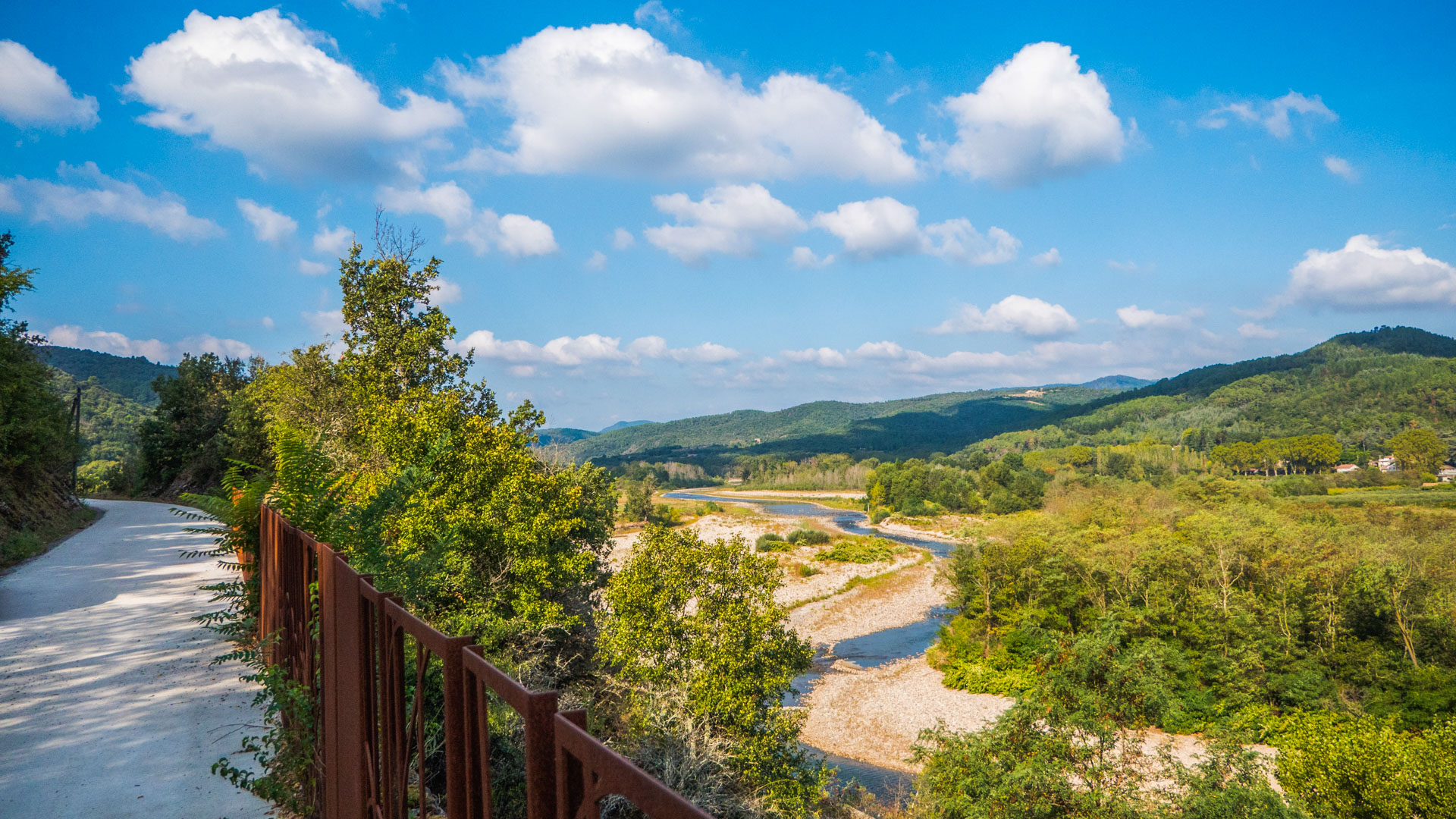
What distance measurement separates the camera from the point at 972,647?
1357 inches

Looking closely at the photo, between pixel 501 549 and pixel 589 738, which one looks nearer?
pixel 589 738

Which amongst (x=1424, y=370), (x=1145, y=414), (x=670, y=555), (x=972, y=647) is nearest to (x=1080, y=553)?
(x=972, y=647)

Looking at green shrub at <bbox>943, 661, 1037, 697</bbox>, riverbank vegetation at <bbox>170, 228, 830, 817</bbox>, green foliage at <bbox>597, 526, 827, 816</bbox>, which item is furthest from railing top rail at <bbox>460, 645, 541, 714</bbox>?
green shrub at <bbox>943, 661, 1037, 697</bbox>

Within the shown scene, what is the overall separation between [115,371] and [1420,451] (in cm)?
14655

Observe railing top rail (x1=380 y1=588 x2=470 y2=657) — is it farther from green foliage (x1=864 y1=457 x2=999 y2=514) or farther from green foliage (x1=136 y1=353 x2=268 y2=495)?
green foliage (x1=864 y1=457 x2=999 y2=514)

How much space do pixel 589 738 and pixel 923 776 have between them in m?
19.3

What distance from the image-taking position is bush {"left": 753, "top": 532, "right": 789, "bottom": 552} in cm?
6269

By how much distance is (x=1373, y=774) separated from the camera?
16000 millimetres

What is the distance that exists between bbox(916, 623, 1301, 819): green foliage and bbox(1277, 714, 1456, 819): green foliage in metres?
1.61

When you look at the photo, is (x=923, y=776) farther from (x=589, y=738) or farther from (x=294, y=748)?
(x=589, y=738)

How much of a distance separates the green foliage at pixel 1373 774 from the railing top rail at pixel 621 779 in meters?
21.6

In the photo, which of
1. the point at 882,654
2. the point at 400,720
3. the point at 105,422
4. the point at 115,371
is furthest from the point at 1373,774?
the point at 115,371

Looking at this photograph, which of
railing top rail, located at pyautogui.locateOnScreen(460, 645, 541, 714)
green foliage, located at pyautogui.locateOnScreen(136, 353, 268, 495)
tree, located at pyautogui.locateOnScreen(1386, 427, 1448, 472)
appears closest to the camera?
railing top rail, located at pyautogui.locateOnScreen(460, 645, 541, 714)

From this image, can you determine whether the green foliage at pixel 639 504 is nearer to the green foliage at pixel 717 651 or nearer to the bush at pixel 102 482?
the bush at pixel 102 482
